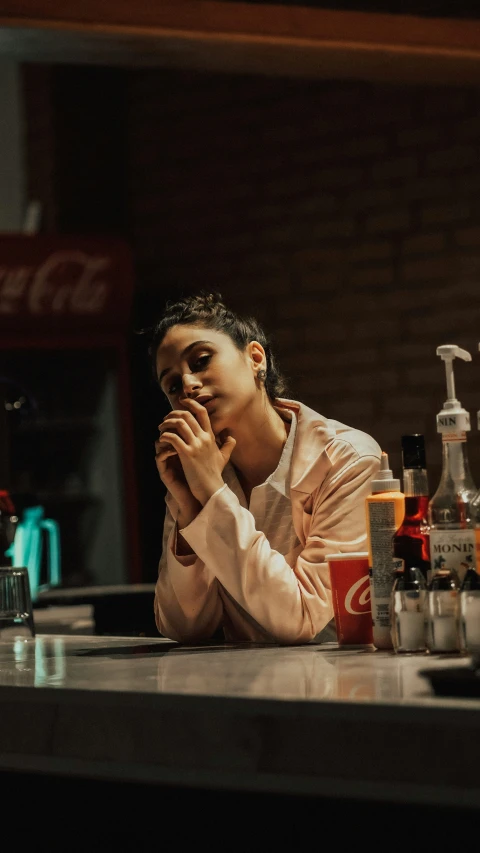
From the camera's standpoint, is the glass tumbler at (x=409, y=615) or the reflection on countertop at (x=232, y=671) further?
the glass tumbler at (x=409, y=615)

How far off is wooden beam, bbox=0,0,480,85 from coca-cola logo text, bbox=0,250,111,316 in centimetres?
182

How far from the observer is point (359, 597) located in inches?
64.6

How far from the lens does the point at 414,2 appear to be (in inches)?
122

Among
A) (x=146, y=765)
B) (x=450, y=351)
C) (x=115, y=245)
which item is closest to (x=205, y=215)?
(x=115, y=245)

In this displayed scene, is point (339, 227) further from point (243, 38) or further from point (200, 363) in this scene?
point (200, 363)

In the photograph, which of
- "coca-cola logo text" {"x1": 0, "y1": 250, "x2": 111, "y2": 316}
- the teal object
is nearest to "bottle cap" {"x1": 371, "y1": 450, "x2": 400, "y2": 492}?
the teal object

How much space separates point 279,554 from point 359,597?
0.52ft

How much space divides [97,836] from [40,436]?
373cm

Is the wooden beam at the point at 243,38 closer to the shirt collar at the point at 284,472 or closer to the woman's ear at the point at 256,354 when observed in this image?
the woman's ear at the point at 256,354

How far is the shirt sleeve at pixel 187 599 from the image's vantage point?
188cm

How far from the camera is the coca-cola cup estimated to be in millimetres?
1635

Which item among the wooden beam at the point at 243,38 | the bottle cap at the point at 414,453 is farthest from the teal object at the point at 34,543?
the bottle cap at the point at 414,453

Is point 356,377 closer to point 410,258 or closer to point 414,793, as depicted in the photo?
point 410,258

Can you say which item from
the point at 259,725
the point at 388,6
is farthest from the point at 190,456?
the point at 388,6
